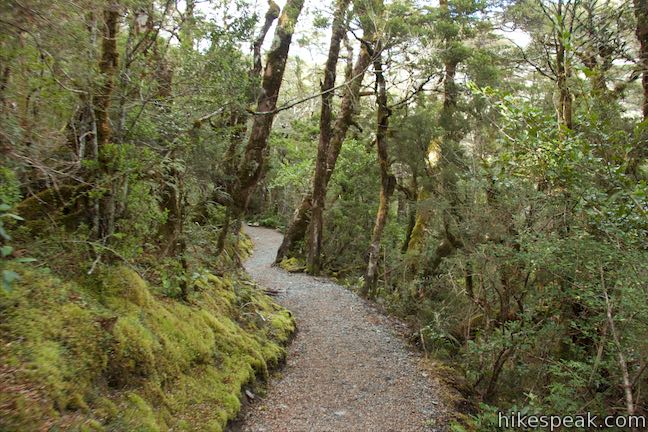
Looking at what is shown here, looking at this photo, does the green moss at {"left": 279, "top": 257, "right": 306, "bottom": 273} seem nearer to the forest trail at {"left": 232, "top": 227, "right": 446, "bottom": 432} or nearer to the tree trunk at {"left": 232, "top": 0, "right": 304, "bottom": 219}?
the forest trail at {"left": 232, "top": 227, "right": 446, "bottom": 432}

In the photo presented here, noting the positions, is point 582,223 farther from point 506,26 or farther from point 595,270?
point 506,26

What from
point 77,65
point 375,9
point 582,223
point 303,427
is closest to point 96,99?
point 77,65

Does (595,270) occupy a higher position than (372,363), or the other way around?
(595,270)

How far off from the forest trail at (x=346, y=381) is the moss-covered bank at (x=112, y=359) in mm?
582

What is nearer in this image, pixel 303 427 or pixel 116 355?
pixel 116 355

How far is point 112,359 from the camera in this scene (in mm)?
3408

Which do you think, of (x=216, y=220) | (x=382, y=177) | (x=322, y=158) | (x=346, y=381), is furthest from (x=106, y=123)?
(x=322, y=158)

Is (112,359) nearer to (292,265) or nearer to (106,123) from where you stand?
(106,123)

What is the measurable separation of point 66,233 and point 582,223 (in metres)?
5.43

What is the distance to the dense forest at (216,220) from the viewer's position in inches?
118

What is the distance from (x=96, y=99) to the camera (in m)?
3.99

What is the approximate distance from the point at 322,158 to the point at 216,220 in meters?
4.99

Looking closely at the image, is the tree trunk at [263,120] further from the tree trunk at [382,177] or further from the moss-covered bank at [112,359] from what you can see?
the tree trunk at [382,177]

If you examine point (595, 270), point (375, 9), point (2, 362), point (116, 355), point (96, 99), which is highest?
point (375, 9)
